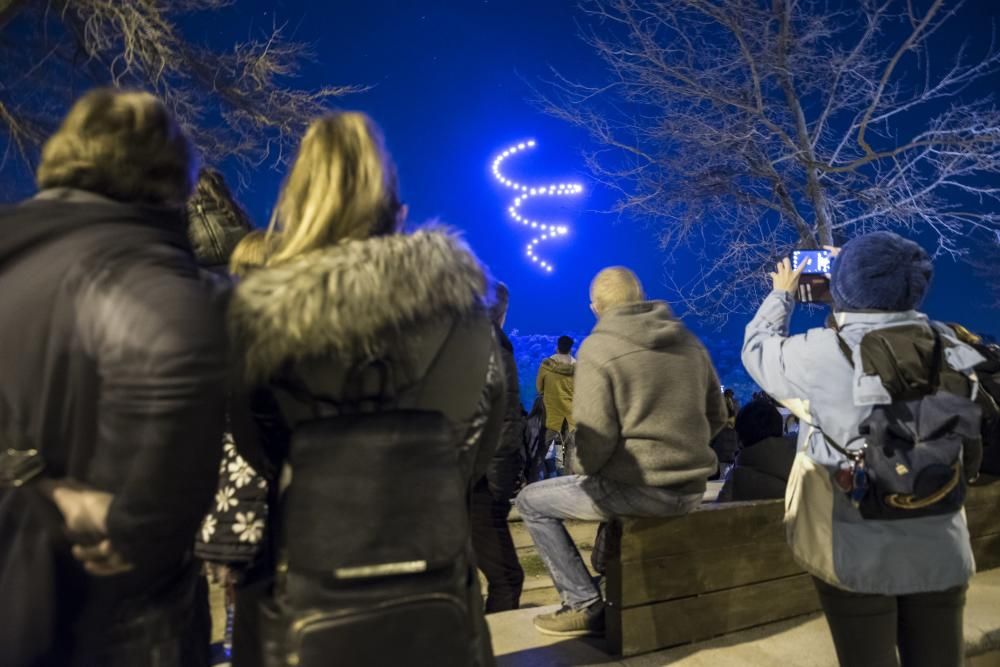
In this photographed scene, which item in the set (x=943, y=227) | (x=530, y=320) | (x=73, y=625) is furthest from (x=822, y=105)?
(x=530, y=320)

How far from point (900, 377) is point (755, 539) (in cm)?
151

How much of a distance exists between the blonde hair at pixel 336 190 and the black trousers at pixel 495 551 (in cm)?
266

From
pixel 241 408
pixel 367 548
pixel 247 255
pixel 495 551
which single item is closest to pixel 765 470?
pixel 495 551

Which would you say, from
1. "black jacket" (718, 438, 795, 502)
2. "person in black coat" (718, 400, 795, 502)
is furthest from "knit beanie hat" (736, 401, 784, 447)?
"black jacket" (718, 438, 795, 502)

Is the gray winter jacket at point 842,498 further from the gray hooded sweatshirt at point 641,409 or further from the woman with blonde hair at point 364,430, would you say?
the woman with blonde hair at point 364,430

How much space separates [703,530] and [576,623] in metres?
0.75

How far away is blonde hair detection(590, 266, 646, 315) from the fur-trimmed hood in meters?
1.95

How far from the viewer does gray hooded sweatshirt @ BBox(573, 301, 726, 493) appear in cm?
319

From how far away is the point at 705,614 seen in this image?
10.9 feet

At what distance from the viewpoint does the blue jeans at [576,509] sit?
3.20 m

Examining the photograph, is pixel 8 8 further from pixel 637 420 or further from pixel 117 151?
pixel 637 420

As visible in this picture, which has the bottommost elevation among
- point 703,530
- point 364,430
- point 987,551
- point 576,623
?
A: point 987,551

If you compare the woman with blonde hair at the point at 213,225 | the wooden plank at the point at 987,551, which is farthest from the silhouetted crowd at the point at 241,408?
the wooden plank at the point at 987,551

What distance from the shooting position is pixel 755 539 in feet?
11.3
